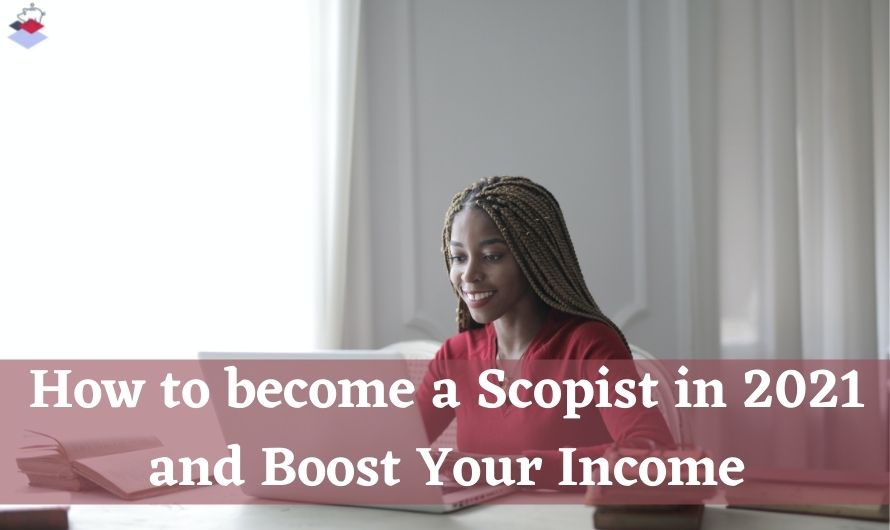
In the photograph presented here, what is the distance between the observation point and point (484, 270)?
199 centimetres

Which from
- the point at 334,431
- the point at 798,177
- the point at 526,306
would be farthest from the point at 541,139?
the point at 334,431

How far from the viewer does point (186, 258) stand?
2955 millimetres

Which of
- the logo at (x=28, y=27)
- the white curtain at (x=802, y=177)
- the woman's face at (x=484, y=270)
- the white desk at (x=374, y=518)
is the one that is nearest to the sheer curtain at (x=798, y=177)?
the white curtain at (x=802, y=177)

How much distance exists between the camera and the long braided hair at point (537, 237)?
1989mm

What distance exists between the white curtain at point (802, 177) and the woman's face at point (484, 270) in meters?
1.23

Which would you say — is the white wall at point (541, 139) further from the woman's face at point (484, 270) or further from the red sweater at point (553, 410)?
the woman's face at point (484, 270)

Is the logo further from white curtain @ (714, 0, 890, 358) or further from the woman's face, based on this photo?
white curtain @ (714, 0, 890, 358)

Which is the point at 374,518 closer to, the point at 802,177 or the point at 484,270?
the point at 484,270

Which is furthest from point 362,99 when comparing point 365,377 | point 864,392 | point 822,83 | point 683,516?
point 683,516

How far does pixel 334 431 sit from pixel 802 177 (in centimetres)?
191

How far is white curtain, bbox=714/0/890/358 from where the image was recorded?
2.86 m

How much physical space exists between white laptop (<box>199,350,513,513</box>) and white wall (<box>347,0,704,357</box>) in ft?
5.45

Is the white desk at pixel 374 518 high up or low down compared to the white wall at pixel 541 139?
down

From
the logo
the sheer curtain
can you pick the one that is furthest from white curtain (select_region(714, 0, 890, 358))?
the logo
